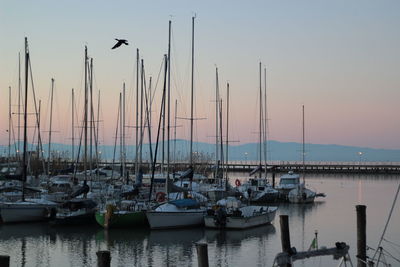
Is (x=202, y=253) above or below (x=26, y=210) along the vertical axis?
above

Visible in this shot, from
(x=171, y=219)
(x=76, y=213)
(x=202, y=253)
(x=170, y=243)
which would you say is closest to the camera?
(x=202, y=253)

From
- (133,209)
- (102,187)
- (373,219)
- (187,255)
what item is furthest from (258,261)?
Answer: (102,187)

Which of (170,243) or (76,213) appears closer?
(170,243)

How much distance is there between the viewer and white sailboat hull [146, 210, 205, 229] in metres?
36.7

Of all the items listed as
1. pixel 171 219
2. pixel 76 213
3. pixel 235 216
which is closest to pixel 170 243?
pixel 171 219

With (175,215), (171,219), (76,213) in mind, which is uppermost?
(175,215)

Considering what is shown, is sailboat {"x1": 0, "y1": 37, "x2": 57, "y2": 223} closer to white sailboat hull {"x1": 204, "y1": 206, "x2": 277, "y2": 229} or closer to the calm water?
the calm water

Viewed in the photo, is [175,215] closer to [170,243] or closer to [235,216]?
[235,216]

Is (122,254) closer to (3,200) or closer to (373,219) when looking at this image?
(3,200)

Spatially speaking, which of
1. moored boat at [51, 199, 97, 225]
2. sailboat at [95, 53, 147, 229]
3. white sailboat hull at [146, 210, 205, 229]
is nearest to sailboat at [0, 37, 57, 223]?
moored boat at [51, 199, 97, 225]

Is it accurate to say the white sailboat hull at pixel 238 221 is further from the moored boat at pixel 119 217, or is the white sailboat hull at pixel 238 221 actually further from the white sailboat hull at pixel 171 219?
the moored boat at pixel 119 217

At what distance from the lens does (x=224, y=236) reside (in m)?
35.5

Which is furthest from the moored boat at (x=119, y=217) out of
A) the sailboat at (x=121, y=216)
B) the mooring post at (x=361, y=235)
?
the mooring post at (x=361, y=235)

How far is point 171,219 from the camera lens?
36.9 metres
